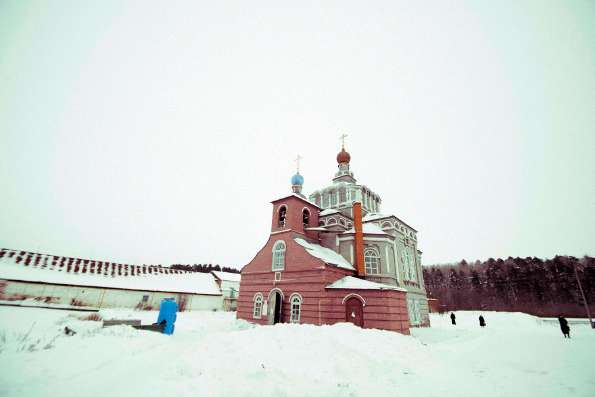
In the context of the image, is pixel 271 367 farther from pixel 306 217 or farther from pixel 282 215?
pixel 306 217

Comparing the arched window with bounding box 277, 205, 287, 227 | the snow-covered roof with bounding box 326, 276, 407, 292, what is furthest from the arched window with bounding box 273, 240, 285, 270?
the snow-covered roof with bounding box 326, 276, 407, 292

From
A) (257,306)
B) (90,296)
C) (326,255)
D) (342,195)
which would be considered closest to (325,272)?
(326,255)

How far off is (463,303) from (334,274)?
5280cm

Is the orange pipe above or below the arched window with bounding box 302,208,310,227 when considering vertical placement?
below

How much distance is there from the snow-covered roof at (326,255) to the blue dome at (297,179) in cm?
661

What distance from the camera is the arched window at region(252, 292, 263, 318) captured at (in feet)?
71.7

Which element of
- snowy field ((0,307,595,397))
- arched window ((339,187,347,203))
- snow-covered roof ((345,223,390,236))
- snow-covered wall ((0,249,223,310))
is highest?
arched window ((339,187,347,203))

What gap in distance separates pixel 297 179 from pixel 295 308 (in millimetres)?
12603

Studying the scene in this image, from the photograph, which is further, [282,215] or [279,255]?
[282,215]

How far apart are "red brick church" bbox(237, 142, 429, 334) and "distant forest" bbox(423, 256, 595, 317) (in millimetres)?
37916

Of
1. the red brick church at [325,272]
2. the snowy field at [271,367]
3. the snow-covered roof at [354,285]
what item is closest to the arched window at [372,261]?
the red brick church at [325,272]

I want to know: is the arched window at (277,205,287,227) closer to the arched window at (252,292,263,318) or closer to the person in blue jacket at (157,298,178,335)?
the arched window at (252,292,263,318)

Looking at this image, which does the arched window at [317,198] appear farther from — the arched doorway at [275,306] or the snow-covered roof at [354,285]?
the arched doorway at [275,306]

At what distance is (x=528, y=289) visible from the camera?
53000 millimetres
